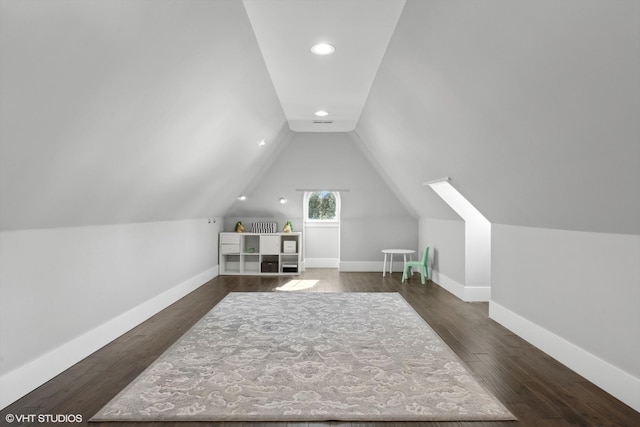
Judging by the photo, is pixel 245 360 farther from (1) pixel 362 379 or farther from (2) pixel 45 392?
(2) pixel 45 392

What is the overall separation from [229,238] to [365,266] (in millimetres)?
2843

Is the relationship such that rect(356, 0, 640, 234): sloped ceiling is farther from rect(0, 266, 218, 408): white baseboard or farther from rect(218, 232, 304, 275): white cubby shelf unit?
rect(218, 232, 304, 275): white cubby shelf unit

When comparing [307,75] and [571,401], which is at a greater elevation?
[307,75]

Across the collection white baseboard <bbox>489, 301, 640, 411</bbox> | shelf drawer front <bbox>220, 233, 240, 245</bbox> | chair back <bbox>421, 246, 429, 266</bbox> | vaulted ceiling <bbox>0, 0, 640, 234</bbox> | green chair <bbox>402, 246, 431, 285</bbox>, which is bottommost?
white baseboard <bbox>489, 301, 640, 411</bbox>

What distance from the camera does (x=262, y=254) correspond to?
789 centimetres

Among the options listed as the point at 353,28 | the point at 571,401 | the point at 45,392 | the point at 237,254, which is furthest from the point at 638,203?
the point at 237,254

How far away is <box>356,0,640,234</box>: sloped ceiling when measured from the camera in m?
1.72

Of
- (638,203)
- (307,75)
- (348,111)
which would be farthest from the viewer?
(348,111)

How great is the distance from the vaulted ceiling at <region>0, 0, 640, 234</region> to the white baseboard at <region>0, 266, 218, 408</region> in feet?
3.16

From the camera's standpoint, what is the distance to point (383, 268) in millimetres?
8289

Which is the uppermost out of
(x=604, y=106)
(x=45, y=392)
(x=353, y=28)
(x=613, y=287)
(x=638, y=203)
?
(x=353, y=28)

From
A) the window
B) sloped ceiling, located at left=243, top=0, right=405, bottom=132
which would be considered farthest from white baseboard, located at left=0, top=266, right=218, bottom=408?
the window

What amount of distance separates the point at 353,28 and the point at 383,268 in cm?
582

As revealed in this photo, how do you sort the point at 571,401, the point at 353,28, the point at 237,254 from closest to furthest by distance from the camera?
the point at 571,401, the point at 353,28, the point at 237,254
